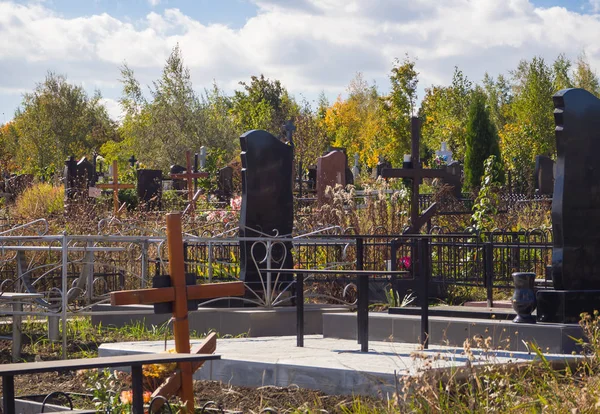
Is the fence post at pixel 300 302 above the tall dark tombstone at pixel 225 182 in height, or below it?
below

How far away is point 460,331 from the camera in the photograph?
7.66 meters

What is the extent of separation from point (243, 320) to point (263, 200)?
1.74 meters

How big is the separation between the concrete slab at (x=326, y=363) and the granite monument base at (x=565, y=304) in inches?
44.5

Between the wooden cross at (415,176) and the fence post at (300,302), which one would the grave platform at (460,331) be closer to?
the fence post at (300,302)

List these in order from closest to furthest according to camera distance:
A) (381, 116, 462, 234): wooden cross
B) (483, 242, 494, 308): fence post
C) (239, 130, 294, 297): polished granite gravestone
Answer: (483, 242, 494, 308): fence post → (239, 130, 294, 297): polished granite gravestone → (381, 116, 462, 234): wooden cross

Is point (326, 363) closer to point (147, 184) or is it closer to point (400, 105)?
point (147, 184)

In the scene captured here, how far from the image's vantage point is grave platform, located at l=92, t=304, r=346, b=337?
377 inches

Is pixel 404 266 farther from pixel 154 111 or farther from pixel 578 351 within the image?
pixel 154 111

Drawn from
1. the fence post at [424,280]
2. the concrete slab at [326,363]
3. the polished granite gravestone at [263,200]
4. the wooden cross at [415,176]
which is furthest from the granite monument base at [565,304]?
the wooden cross at [415,176]

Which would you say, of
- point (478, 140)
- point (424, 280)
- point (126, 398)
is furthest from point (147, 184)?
point (126, 398)

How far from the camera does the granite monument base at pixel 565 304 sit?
761cm

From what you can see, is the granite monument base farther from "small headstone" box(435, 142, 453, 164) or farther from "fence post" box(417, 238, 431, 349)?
"small headstone" box(435, 142, 453, 164)

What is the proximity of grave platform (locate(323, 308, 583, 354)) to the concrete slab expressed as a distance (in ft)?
1.12

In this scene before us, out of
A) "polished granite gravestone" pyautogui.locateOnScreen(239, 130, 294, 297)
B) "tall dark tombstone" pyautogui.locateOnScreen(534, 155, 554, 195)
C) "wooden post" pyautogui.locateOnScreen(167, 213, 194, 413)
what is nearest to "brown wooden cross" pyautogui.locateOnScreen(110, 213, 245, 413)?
"wooden post" pyautogui.locateOnScreen(167, 213, 194, 413)
